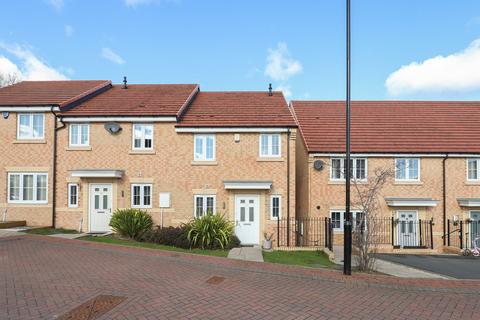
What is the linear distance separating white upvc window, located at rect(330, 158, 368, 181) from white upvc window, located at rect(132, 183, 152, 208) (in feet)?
32.4

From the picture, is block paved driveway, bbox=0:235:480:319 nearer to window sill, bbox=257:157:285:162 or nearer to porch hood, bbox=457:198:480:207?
window sill, bbox=257:157:285:162

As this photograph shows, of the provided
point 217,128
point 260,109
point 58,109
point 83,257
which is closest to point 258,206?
point 217,128

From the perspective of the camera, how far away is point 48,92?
1762 cm

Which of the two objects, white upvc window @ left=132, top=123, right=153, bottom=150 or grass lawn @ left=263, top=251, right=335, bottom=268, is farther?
white upvc window @ left=132, top=123, right=153, bottom=150

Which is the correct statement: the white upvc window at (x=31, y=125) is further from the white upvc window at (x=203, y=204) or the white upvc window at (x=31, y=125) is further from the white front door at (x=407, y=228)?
the white front door at (x=407, y=228)

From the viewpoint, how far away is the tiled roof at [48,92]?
15.8 m

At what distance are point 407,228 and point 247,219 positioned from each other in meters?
8.87

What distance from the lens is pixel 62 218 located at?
50.1 ft

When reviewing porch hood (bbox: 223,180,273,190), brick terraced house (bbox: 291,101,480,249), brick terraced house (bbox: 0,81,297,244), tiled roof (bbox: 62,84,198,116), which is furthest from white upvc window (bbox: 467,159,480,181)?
tiled roof (bbox: 62,84,198,116)

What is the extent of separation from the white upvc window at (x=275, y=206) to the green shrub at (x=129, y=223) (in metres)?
6.06

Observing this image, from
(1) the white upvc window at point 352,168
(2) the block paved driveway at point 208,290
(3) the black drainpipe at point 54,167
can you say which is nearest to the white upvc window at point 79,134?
(3) the black drainpipe at point 54,167

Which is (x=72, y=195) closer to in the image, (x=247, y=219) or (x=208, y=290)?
(x=247, y=219)

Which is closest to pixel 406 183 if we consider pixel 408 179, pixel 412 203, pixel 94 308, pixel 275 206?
pixel 408 179

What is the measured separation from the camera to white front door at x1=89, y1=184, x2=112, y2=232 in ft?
49.9
